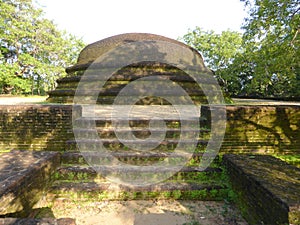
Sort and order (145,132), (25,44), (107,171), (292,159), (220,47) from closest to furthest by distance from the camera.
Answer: (107,171) < (292,159) < (145,132) < (25,44) < (220,47)

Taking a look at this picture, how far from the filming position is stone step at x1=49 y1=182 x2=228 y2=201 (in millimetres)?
3027

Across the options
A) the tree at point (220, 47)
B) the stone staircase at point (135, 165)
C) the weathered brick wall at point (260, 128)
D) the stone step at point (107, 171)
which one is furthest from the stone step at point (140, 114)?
the tree at point (220, 47)

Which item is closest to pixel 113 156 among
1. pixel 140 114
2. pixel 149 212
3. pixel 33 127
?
pixel 149 212

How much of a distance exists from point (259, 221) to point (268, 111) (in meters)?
2.04

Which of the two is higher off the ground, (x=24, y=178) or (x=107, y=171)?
(x=24, y=178)

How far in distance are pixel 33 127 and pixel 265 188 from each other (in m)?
3.62

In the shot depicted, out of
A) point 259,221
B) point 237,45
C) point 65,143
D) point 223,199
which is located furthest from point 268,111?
point 237,45

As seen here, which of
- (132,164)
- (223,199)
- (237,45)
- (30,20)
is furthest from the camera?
(237,45)

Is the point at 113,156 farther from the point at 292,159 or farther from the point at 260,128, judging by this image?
the point at 292,159

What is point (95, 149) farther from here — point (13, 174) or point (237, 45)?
point (237, 45)

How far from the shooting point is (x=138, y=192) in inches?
122

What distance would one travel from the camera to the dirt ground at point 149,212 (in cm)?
258

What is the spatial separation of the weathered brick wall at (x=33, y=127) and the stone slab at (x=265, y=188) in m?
2.73

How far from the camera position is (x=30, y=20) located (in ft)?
61.3
